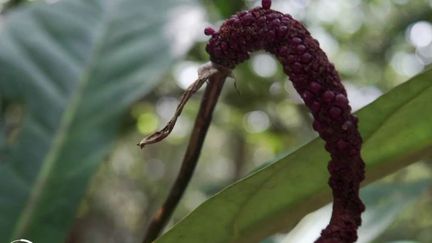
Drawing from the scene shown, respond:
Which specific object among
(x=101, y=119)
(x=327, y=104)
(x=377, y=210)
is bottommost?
(x=377, y=210)

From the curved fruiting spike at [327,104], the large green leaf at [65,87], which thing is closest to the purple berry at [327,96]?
the curved fruiting spike at [327,104]

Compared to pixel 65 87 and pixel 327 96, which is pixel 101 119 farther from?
pixel 327 96

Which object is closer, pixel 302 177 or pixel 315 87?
pixel 315 87

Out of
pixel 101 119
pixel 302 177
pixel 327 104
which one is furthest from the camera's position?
pixel 101 119

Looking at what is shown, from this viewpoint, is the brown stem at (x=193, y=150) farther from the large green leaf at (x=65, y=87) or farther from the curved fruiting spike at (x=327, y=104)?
the large green leaf at (x=65, y=87)

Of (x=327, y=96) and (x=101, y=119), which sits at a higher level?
(x=101, y=119)

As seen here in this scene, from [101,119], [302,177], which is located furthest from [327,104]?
[101,119]

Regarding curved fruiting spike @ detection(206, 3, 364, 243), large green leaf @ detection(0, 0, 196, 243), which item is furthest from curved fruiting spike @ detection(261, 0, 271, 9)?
large green leaf @ detection(0, 0, 196, 243)

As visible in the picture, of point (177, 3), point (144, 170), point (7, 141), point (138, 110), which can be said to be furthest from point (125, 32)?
point (144, 170)
